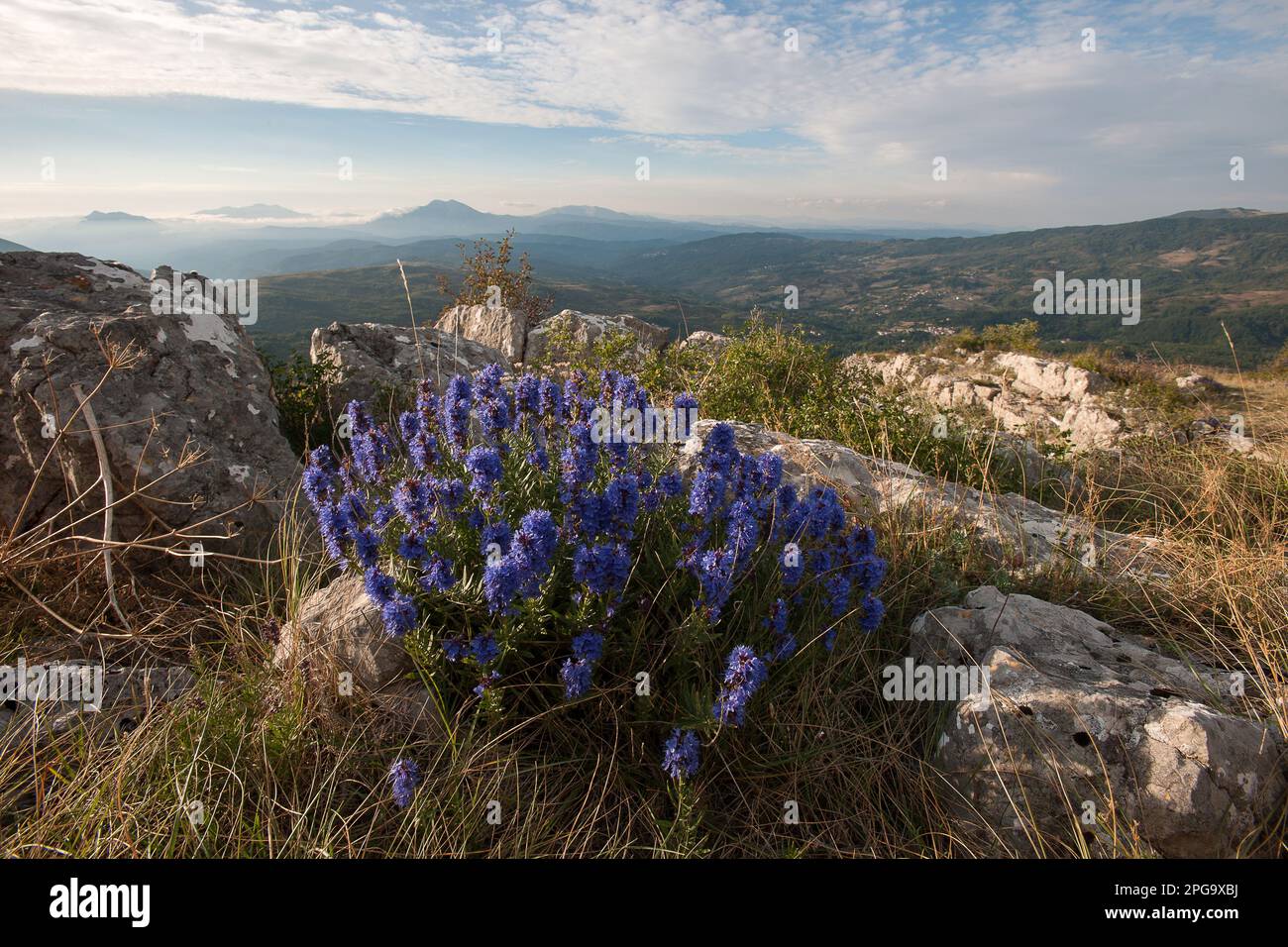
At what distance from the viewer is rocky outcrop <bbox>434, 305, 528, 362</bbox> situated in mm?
12930

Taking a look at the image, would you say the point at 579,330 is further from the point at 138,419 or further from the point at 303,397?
the point at 138,419

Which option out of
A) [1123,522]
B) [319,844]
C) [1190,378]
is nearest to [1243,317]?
[1190,378]

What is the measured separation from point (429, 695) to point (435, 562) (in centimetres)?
65

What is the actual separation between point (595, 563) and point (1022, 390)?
14.8 m

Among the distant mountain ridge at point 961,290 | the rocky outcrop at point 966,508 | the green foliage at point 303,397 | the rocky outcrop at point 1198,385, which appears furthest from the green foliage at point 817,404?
the distant mountain ridge at point 961,290

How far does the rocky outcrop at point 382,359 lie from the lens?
23.7ft

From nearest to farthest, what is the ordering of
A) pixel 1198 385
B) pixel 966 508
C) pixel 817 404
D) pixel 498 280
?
1. pixel 966 508
2. pixel 817 404
3. pixel 1198 385
4. pixel 498 280

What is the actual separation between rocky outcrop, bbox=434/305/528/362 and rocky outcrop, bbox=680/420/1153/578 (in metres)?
8.09

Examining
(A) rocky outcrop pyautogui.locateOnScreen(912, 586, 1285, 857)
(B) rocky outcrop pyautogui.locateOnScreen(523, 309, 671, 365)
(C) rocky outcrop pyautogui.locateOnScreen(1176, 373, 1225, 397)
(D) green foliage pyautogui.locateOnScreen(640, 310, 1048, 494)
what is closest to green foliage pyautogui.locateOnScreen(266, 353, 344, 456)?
(D) green foliage pyautogui.locateOnScreen(640, 310, 1048, 494)

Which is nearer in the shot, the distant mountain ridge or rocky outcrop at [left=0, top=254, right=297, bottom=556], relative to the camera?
rocky outcrop at [left=0, top=254, right=297, bottom=556]

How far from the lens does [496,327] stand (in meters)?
13.3

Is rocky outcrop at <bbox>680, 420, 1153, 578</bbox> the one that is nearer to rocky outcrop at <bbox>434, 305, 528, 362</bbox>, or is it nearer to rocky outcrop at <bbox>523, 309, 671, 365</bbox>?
rocky outcrop at <bbox>523, 309, 671, 365</bbox>

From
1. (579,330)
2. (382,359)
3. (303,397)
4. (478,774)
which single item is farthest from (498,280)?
(478,774)
